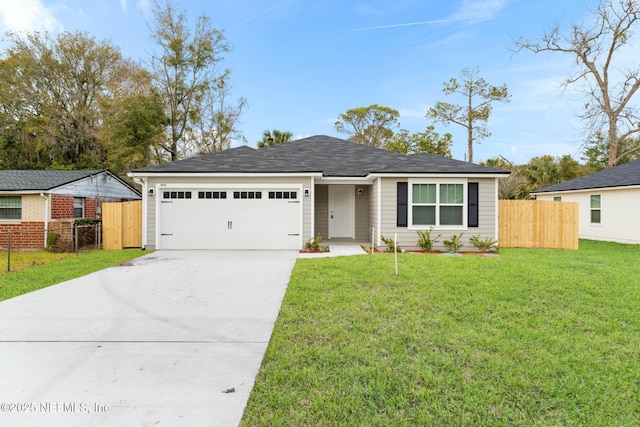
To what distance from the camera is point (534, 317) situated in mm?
4211

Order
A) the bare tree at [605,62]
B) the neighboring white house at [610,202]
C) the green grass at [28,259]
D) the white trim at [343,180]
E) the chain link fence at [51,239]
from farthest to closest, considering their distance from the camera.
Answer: the bare tree at [605,62] < the neighboring white house at [610,202] < the chain link fence at [51,239] < the white trim at [343,180] < the green grass at [28,259]

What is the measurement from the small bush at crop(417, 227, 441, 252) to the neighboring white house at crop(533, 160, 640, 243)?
8.57 m

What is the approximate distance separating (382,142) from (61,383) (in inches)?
1173

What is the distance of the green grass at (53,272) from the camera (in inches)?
239

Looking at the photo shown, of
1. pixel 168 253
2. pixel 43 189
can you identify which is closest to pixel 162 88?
pixel 43 189

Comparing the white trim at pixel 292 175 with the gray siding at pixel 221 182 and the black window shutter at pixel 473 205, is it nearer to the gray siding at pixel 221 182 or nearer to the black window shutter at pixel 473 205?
the gray siding at pixel 221 182

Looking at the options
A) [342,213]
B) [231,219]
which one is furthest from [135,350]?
[342,213]

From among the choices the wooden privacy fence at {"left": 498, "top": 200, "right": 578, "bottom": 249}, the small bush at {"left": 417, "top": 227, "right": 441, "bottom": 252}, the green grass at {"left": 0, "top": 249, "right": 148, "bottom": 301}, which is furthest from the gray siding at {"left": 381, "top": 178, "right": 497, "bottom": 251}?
the green grass at {"left": 0, "top": 249, "right": 148, "bottom": 301}

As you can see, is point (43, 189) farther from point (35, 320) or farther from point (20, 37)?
point (20, 37)

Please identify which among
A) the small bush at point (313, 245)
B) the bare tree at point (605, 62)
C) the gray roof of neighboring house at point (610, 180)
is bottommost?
the small bush at point (313, 245)

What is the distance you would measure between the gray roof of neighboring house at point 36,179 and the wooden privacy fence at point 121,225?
283cm

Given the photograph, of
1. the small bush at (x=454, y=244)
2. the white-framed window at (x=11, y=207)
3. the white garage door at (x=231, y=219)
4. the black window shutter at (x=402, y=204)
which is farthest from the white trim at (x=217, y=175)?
the white-framed window at (x=11, y=207)

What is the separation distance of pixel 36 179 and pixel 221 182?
27.6ft

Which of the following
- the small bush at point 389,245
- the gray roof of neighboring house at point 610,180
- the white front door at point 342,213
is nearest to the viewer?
the small bush at point 389,245
